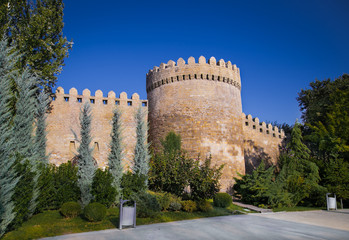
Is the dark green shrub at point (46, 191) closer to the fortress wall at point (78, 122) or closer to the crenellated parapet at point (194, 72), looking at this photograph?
the fortress wall at point (78, 122)

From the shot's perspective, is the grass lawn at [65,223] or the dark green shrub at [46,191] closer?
the grass lawn at [65,223]

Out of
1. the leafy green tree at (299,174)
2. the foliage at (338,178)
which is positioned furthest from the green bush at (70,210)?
the foliage at (338,178)

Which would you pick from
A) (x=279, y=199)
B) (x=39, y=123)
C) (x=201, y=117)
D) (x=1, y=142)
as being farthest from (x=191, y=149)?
(x=1, y=142)

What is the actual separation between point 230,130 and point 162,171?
741 cm

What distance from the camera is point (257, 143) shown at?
953 inches

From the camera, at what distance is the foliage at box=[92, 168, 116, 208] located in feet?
37.2

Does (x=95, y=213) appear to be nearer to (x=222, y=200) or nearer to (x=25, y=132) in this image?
(x=25, y=132)

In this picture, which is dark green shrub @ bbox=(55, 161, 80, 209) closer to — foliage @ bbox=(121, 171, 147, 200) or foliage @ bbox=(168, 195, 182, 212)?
foliage @ bbox=(121, 171, 147, 200)

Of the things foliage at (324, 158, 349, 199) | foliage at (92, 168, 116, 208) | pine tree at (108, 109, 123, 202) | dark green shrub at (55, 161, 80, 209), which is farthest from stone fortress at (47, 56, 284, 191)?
foliage at (92, 168, 116, 208)

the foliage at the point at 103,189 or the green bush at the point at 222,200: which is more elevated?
the foliage at the point at 103,189

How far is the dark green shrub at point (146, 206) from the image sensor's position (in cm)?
998

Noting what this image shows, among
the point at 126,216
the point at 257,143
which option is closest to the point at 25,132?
the point at 126,216

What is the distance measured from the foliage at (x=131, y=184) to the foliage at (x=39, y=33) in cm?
839

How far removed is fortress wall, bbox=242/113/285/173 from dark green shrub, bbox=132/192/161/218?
14.1m
